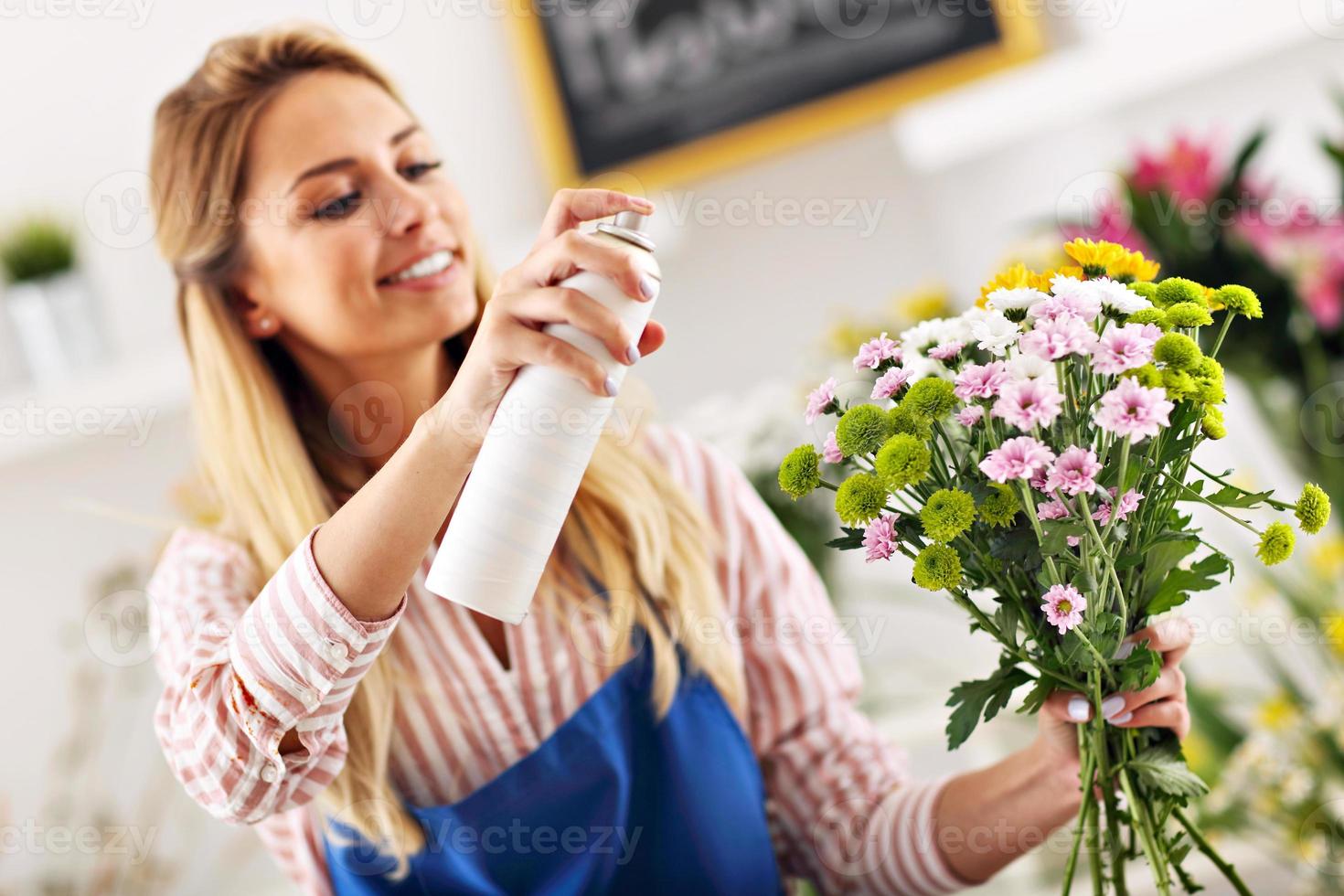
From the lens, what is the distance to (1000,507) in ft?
1.60

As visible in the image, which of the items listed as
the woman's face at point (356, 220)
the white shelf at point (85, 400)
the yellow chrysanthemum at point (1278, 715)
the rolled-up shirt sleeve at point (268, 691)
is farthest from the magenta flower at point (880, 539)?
the white shelf at point (85, 400)

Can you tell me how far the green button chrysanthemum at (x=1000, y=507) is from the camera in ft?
1.60

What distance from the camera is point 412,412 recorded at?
80 centimetres

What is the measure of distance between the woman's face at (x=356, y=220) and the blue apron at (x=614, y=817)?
30cm

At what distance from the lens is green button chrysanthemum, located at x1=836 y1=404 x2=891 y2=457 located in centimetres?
49

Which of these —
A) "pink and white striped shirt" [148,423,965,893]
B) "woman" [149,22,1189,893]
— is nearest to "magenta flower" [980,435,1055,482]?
"woman" [149,22,1189,893]

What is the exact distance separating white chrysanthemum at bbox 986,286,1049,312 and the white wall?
3.35 ft

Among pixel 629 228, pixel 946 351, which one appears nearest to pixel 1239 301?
pixel 946 351

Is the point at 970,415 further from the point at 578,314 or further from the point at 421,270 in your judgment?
the point at 421,270

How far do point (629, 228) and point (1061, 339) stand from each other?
20 cm

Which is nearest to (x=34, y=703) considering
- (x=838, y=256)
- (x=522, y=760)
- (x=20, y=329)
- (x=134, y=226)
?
(x=20, y=329)

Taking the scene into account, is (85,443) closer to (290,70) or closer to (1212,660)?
(290,70)

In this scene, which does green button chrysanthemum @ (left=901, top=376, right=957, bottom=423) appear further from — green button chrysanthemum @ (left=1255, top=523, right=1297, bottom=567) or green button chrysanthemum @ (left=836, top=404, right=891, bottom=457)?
green button chrysanthemum @ (left=1255, top=523, right=1297, bottom=567)

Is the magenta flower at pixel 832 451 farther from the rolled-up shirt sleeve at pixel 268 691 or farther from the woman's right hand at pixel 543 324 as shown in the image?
the rolled-up shirt sleeve at pixel 268 691
